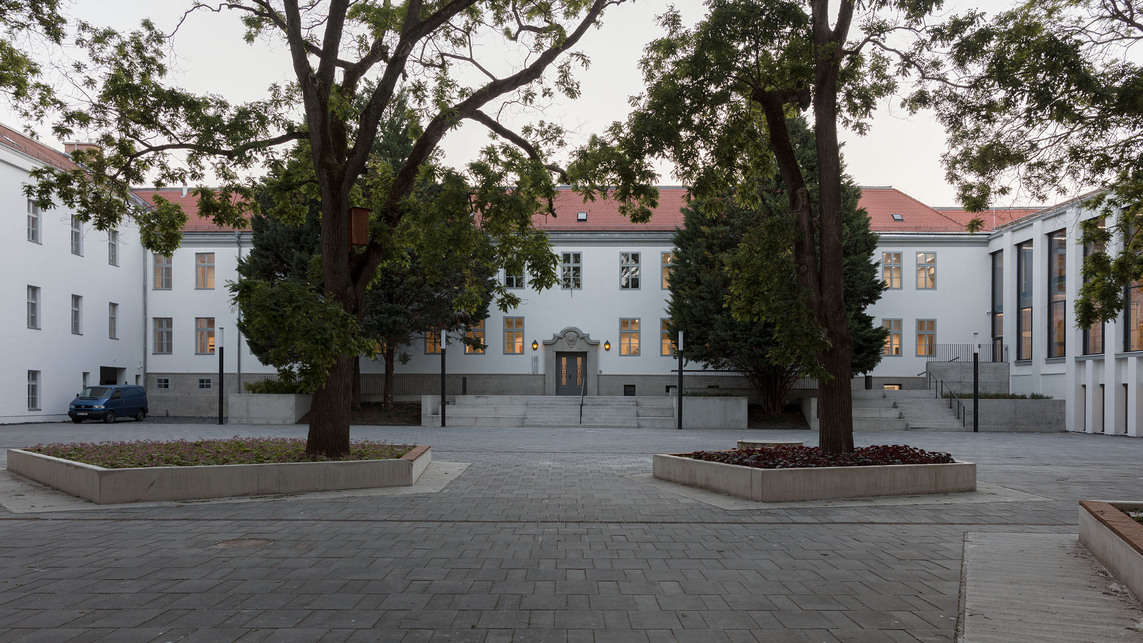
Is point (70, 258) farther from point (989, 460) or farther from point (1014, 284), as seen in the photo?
point (1014, 284)

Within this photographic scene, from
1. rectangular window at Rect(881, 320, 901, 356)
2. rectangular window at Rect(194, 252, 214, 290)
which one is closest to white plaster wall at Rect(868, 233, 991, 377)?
rectangular window at Rect(881, 320, 901, 356)

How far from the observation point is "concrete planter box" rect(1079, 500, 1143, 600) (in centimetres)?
604

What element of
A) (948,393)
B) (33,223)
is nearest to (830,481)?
(948,393)

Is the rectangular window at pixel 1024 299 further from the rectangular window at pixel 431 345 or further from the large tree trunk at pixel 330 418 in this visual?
the large tree trunk at pixel 330 418

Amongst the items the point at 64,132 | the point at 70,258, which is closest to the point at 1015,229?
the point at 64,132

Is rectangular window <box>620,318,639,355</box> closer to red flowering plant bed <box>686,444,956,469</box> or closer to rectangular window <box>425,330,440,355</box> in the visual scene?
rectangular window <box>425,330,440,355</box>

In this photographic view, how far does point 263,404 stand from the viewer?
30453mm

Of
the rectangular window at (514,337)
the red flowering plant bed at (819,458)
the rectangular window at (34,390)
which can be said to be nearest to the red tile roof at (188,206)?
the rectangular window at (34,390)

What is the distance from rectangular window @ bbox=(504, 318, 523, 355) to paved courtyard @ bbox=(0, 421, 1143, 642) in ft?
78.3

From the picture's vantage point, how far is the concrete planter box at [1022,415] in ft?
98.5

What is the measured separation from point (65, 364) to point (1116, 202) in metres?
36.3

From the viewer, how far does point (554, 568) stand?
22.5 ft

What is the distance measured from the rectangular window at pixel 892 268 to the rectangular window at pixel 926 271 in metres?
0.90

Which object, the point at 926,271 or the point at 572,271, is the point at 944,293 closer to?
the point at 926,271
